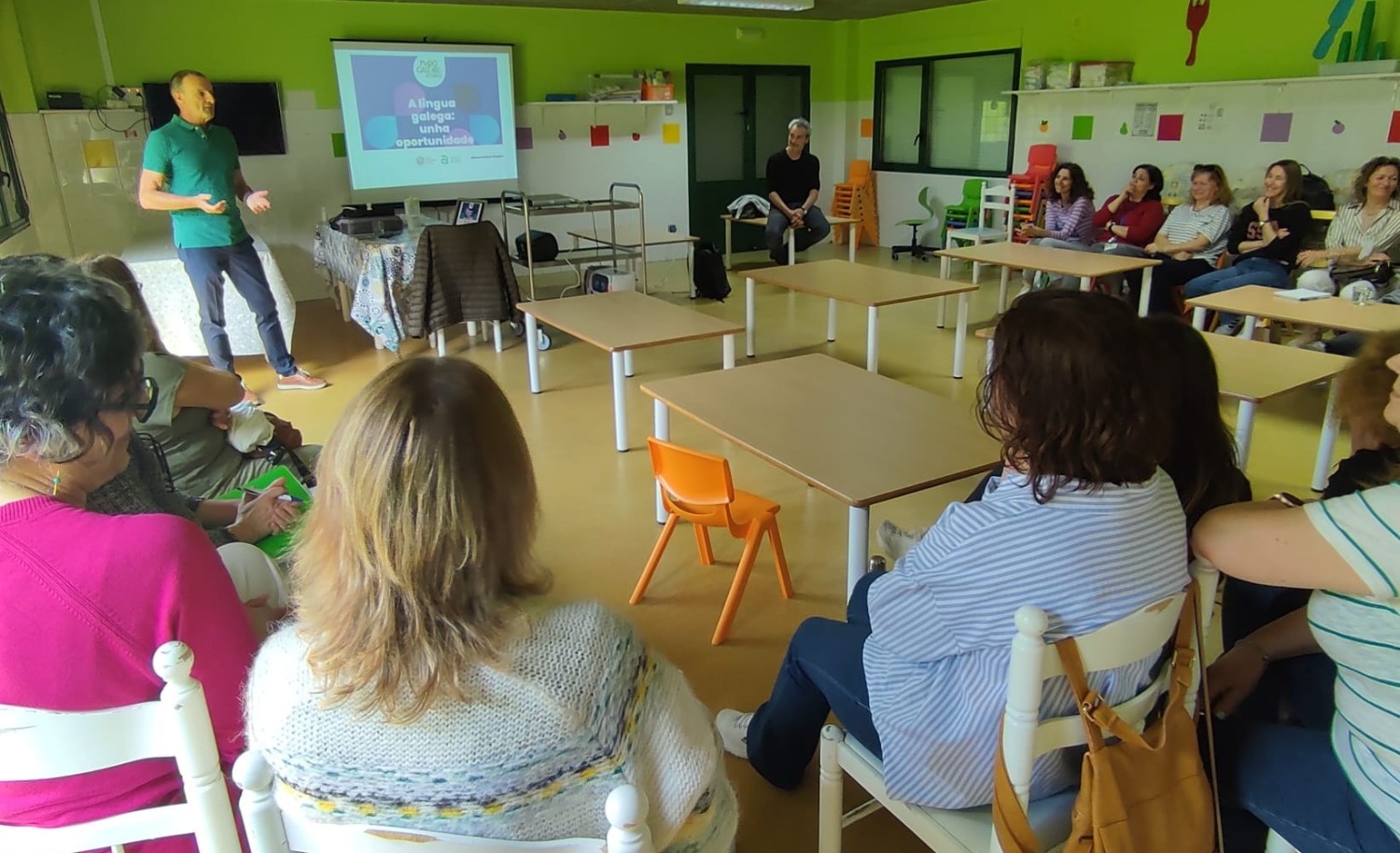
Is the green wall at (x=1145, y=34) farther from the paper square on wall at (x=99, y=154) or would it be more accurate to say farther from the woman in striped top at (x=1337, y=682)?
the paper square on wall at (x=99, y=154)

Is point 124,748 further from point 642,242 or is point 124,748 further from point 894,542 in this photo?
point 642,242

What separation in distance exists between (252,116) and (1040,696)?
7.12 meters

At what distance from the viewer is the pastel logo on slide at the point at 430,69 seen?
700 centimetres

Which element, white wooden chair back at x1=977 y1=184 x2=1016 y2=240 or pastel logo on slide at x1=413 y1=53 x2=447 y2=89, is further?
white wooden chair back at x1=977 y1=184 x2=1016 y2=240

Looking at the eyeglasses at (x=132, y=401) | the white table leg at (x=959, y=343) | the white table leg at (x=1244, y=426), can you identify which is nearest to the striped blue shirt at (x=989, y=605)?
the eyeglasses at (x=132, y=401)

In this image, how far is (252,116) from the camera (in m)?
6.60

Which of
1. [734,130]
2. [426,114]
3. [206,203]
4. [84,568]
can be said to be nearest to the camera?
[84,568]

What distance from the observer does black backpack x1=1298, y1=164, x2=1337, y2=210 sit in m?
5.31

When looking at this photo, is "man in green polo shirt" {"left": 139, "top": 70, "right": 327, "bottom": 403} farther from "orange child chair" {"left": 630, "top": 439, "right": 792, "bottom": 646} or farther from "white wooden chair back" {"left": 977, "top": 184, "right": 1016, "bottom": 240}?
"white wooden chair back" {"left": 977, "top": 184, "right": 1016, "bottom": 240}

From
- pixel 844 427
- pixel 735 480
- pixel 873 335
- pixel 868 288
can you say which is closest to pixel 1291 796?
pixel 844 427

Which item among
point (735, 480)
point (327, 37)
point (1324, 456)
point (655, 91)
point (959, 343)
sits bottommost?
point (735, 480)

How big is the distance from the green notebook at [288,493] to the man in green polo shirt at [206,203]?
6.67 ft

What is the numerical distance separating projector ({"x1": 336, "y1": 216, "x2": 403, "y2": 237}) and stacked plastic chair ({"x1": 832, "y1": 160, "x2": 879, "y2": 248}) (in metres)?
4.84

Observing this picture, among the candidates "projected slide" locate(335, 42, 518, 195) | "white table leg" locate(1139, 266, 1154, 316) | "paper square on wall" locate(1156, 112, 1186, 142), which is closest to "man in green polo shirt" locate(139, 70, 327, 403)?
"projected slide" locate(335, 42, 518, 195)
